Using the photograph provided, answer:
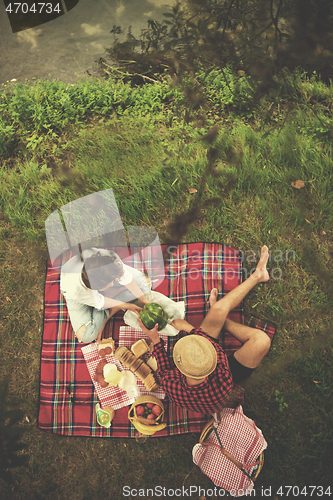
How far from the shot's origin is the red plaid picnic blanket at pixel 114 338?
3174mm

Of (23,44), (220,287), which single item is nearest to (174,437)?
(220,287)

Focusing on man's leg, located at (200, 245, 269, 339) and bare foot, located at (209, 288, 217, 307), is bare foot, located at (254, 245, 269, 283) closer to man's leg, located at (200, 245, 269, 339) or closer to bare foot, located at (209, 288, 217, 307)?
man's leg, located at (200, 245, 269, 339)

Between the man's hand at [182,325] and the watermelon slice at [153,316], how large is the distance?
4.0 inches

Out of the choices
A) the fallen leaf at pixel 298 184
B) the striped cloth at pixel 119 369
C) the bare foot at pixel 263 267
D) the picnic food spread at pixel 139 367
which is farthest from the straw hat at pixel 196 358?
the fallen leaf at pixel 298 184

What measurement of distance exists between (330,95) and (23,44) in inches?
188

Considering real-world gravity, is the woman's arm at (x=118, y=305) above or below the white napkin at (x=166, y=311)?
above

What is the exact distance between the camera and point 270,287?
3512 millimetres

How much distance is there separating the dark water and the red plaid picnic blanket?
324 centimetres

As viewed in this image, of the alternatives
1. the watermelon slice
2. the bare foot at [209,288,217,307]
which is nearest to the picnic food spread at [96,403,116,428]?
the watermelon slice

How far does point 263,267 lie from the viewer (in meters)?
3.47

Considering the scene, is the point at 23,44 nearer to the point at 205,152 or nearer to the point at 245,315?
the point at 205,152

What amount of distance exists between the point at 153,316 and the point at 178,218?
52.4 inches

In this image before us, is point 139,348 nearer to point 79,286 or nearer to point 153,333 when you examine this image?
point 153,333

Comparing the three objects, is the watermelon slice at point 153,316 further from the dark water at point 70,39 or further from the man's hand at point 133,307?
the dark water at point 70,39
